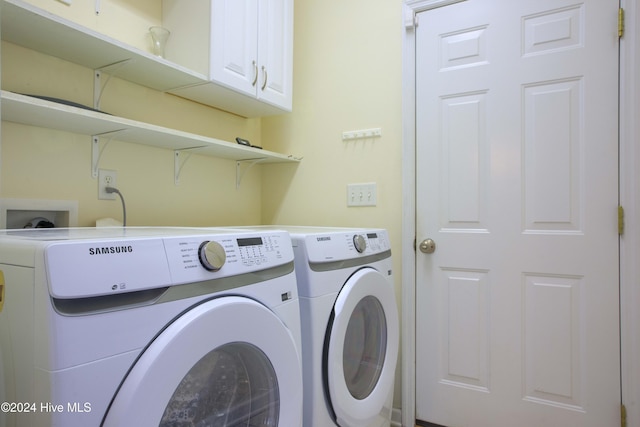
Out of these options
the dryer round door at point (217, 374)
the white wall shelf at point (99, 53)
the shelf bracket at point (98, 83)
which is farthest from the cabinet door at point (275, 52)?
the dryer round door at point (217, 374)

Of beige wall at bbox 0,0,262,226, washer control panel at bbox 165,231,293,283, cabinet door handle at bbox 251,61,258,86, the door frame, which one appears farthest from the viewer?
cabinet door handle at bbox 251,61,258,86

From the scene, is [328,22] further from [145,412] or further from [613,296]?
[145,412]

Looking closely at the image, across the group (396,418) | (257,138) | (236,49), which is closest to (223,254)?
(236,49)

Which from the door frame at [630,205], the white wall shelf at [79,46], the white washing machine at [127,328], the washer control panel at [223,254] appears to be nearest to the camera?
the white washing machine at [127,328]

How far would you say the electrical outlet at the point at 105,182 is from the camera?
148cm

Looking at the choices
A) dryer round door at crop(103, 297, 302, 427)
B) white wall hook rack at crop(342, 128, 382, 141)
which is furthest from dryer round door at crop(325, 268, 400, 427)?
white wall hook rack at crop(342, 128, 382, 141)

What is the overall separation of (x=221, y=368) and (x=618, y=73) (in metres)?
1.82

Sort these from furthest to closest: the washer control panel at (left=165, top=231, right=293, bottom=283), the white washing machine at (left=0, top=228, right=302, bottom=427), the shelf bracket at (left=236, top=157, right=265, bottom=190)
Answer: the shelf bracket at (left=236, top=157, right=265, bottom=190), the washer control panel at (left=165, top=231, right=293, bottom=283), the white washing machine at (left=0, top=228, right=302, bottom=427)

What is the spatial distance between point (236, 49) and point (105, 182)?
0.79m

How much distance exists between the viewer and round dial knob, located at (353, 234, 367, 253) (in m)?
1.37

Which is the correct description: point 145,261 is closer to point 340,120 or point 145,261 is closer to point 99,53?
point 99,53

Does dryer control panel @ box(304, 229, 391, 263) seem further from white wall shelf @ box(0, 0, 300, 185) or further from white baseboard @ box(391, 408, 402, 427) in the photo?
white baseboard @ box(391, 408, 402, 427)

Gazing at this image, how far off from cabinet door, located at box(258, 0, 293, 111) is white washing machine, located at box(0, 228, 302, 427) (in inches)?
47.8

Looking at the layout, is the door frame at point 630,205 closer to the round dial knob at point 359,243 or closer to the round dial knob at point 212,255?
the round dial knob at point 359,243
